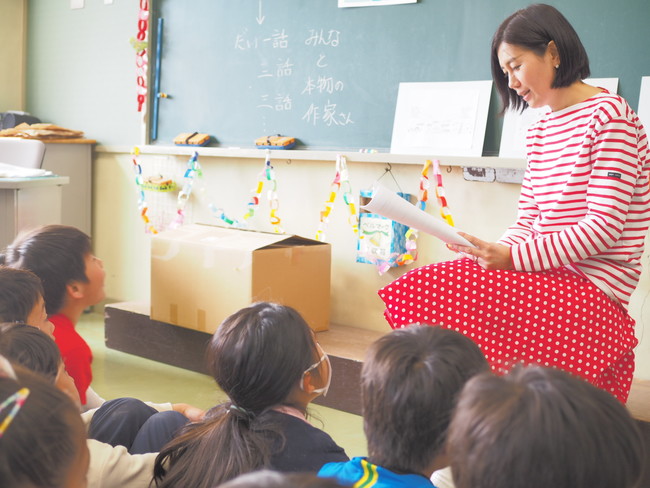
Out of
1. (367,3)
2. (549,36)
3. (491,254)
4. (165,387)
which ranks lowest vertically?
(165,387)

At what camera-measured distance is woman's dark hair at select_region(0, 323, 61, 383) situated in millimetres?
1192

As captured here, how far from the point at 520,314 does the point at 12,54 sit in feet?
12.2

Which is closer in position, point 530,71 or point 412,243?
point 530,71

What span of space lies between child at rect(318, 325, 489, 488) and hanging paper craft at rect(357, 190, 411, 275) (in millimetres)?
1955

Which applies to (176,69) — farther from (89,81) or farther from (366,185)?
(366,185)

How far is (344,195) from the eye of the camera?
3080 millimetres

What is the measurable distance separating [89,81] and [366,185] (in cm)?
Answer: 188

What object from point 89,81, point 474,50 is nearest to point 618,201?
point 474,50

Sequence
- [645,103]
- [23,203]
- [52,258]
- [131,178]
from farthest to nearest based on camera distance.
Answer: [131,178]
[23,203]
[645,103]
[52,258]

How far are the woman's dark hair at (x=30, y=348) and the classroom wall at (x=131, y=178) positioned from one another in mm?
1868

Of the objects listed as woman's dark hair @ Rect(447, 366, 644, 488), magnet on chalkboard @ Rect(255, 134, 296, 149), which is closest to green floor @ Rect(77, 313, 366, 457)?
magnet on chalkboard @ Rect(255, 134, 296, 149)

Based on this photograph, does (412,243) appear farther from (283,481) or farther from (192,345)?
(283,481)

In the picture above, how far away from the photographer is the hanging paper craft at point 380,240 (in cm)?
299

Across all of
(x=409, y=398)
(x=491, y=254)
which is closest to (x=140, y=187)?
(x=491, y=254)
